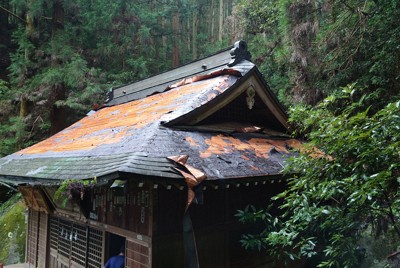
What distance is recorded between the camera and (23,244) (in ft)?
36.8

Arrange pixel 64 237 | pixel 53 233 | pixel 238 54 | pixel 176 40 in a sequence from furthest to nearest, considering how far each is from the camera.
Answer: pixel 176 40, pixel 53 233, pixel 64 237, pixel 238 54

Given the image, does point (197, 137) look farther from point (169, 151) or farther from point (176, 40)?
point (176, 40)

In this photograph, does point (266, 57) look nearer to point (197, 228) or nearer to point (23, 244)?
point (197, 228)

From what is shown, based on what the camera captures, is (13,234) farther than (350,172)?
Yes

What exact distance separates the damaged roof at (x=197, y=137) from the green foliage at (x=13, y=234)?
5120 millimetres

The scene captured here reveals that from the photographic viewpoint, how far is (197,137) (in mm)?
5172

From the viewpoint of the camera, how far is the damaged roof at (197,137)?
4062mm

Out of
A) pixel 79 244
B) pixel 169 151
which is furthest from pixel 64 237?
pixel 169 151

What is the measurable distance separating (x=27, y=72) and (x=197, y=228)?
1332 cm

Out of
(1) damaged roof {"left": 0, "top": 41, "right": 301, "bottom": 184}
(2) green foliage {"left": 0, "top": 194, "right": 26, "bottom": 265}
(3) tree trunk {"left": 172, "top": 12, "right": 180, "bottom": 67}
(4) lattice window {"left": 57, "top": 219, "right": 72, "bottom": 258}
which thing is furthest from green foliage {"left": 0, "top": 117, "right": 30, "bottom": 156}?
(3) tree trunk {"left": 172, "top": 12, "right": 180, "bottom": 67}

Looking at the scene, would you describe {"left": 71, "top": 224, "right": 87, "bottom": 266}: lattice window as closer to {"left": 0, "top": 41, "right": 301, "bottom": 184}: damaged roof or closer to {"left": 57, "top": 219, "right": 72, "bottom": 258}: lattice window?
{"left": 57, "top": 219, "right": 72, "bottom": 258}: lattice window

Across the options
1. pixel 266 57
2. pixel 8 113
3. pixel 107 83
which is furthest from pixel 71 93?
pixel 266 57

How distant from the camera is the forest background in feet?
11.1

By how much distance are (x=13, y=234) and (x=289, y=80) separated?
1152cm
